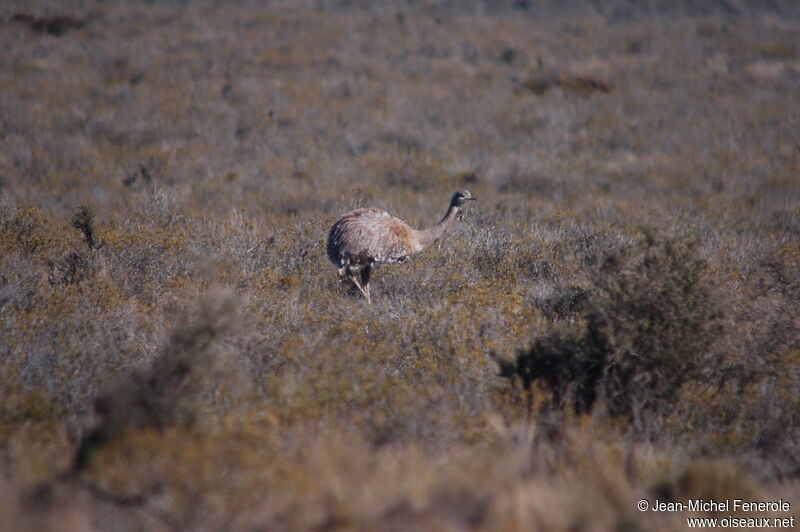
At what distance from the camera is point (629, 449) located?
4.74 metres

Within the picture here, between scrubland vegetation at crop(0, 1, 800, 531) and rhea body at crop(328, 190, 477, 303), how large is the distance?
0.52 metres

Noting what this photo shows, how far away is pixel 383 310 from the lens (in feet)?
23.8

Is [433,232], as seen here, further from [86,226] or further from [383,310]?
[86,226]

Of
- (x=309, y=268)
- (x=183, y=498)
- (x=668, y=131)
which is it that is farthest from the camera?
(x=668, y=131)

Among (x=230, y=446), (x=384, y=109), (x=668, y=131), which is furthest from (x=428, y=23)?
(x=230, y=446)

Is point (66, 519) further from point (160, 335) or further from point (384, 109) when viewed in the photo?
point (384, 109)

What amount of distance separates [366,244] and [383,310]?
91 cm

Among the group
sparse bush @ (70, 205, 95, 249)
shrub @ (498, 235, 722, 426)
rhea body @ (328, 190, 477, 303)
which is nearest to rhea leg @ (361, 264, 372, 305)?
rhea body @ (328, 190, 477, 303)

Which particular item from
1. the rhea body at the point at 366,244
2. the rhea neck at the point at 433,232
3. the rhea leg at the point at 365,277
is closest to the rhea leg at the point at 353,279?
the rhea body at the point at 366,244

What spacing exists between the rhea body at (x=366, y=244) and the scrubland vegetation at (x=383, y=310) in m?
0.52

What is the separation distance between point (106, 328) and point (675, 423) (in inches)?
199

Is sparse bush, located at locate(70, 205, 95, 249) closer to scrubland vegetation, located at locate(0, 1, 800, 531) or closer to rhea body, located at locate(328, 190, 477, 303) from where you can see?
scrubland vegetation, located at locate(0, 1, 800, 531)

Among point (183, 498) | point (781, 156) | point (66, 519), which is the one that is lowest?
point (781, 156)

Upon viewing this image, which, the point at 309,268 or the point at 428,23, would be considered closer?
the point at 309,268
